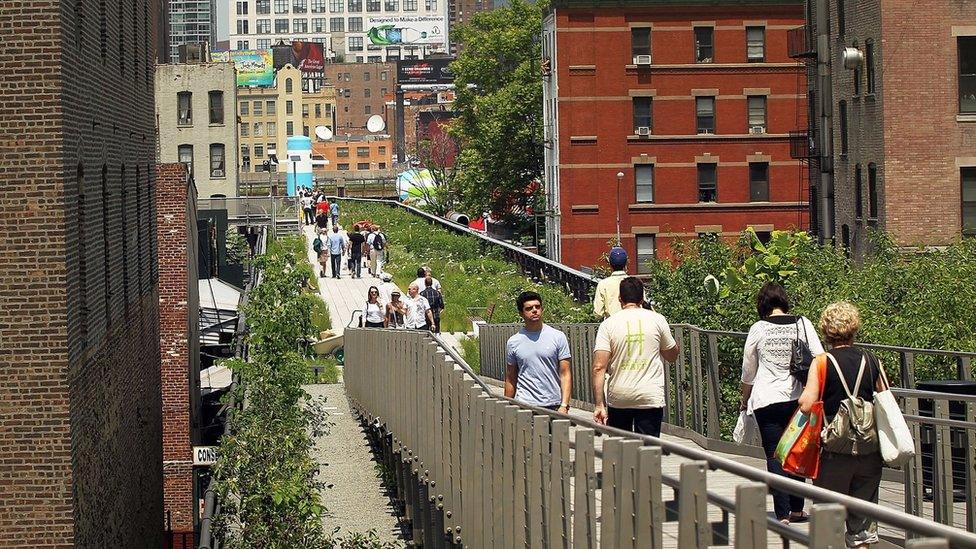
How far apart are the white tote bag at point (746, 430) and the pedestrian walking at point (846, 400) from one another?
2.27 metres

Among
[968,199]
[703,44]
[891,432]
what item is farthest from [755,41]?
[891,432]

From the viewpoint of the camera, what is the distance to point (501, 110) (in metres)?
86.6

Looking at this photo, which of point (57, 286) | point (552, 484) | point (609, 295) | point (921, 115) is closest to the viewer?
point (552, 484)

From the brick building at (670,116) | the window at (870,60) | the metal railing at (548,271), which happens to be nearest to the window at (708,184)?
the brick building at (670,116)

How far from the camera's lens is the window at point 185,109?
90438 millimetres

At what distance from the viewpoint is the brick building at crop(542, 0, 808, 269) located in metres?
67.8

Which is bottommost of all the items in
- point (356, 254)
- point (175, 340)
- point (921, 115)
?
point (175, 340)

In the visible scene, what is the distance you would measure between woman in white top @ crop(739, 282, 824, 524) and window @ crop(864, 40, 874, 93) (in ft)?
103

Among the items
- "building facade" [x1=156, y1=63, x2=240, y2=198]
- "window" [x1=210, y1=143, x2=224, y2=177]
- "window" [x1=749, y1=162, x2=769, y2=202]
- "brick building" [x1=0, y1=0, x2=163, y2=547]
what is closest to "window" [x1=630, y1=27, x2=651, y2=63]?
"window" [x1=749, y1=162, x2=769, y2=202]

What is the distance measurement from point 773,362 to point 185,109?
270 ft

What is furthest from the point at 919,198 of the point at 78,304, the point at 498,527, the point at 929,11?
the point at 498,527

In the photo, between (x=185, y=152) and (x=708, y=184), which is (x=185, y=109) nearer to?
(x=185, y=152)

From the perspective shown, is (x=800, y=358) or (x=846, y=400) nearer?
(x=846, y=400)

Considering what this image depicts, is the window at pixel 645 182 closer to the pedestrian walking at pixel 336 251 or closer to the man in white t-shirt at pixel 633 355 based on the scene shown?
the pedestrian walking at pixel 336 251
